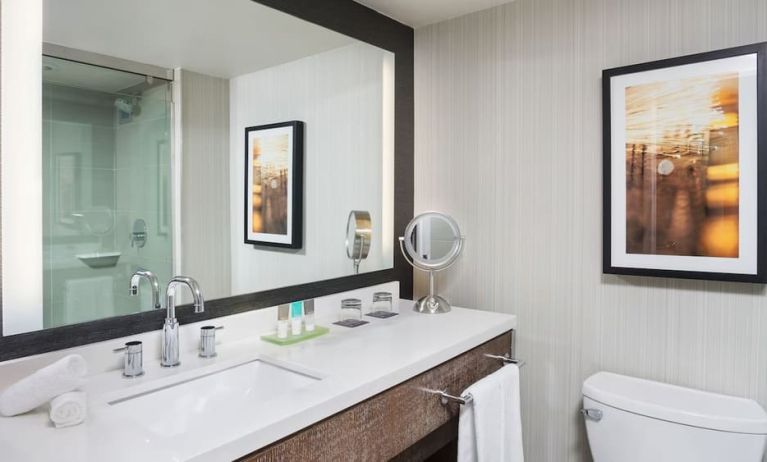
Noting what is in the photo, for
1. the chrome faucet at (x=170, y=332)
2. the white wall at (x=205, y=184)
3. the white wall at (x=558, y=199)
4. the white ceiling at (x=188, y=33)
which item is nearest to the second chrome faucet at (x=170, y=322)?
the chrome faucet at (x=170, y=332)

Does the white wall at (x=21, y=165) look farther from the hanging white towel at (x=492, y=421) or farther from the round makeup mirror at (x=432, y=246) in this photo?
the round makeup mirror at (x=432, y=246)

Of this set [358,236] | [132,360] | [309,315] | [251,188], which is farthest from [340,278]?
[132,360]

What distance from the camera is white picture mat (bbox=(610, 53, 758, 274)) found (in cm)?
152

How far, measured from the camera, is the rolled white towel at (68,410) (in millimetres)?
999

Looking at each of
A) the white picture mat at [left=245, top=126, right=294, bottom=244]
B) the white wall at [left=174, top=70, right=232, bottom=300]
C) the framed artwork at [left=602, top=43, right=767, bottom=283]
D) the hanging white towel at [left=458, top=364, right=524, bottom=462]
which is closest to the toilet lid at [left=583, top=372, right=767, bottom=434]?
the hanging white towel at [left=458, top=364, right=524, bottom=462]

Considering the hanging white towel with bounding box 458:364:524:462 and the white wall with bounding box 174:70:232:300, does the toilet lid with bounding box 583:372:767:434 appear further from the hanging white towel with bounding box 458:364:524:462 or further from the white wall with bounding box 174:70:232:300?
the white wall with bounding box 174:70:232:300

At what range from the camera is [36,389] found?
104 cm

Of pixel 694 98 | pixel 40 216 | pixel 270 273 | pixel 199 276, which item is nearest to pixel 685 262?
pixel 694 98

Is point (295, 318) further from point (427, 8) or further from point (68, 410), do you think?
point (427, 8)

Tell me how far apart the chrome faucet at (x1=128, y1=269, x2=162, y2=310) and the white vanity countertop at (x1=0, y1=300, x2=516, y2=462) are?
0.16m

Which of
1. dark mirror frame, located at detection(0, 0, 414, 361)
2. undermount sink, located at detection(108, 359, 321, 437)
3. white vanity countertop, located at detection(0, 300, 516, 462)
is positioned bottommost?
undermount sink, located at detection(108, 359, 321, 437)

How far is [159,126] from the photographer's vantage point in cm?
142

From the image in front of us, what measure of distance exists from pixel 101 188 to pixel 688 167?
5.74ft

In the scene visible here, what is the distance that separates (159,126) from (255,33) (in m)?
0.50
